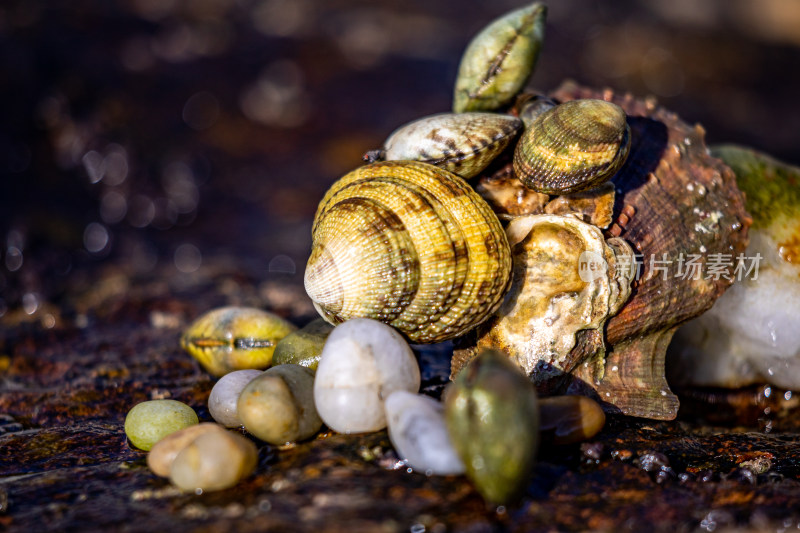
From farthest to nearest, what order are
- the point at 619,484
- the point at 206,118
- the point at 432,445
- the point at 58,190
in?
the point at 206,118 < the point at 58,190 < the point at 619,484 < the point at 432,445

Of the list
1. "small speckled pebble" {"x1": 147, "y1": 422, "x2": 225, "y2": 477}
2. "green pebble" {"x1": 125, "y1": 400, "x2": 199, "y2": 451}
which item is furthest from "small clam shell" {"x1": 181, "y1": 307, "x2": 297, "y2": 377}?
"small speckled pebble" {"x1": 147, "y1": 422, "x2": 225, "y2": 477}

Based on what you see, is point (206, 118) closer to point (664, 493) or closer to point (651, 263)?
point (651, 263)

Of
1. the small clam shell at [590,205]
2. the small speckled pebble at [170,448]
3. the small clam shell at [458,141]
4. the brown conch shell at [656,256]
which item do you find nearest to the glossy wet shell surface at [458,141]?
the small clam shell at [458,141]

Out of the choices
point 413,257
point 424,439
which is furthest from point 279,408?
point 413,257

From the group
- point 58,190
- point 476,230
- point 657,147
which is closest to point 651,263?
point 657,147

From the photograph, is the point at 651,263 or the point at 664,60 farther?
the point at 664,60

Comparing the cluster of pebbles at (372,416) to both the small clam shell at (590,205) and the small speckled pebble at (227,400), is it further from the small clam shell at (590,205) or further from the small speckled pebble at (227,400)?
the small clam shell at (590,205)
